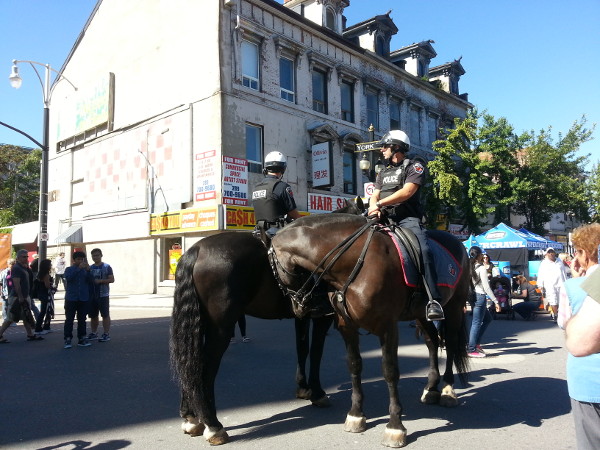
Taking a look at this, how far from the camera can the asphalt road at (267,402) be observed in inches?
154

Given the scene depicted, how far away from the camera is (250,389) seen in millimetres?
5504

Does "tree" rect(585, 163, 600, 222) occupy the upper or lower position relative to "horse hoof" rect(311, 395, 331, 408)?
upper

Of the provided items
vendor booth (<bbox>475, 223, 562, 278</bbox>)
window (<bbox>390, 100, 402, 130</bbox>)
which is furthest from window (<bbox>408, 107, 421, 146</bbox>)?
vendor booth (<bbox>475, 223, 562, 278</bbox>)

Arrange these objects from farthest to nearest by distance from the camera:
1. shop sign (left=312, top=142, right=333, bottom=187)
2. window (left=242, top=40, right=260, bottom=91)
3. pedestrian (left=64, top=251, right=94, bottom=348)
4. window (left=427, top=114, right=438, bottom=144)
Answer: window (left=427, top=114, right=438, bottom=144)
shop sign (left=312, top=142, right=333, bottom=187)
window (left=242, top=40, right=260, bottom=91)
pedestrian (left=64, top=251, right=94, bottom=348)

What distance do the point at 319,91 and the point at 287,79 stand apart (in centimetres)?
225

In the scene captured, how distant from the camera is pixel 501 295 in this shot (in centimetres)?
1266

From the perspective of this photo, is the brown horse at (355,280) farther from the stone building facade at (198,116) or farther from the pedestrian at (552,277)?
the stone building facade at (198,116)

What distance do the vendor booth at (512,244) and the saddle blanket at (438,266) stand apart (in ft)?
45.3

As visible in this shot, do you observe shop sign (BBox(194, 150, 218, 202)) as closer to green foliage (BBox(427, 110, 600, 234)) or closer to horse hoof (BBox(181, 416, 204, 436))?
green foliage (BBox(427, 110, 600, 234))

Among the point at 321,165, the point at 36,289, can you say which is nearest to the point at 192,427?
the point at 36,289

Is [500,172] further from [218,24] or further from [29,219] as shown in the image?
[29,219]

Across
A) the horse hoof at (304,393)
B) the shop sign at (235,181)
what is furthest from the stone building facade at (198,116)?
the horse hoof at (304,393)

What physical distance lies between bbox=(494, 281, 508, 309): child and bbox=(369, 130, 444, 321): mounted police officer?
9.24 m

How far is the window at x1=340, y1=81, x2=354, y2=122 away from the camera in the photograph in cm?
2441
